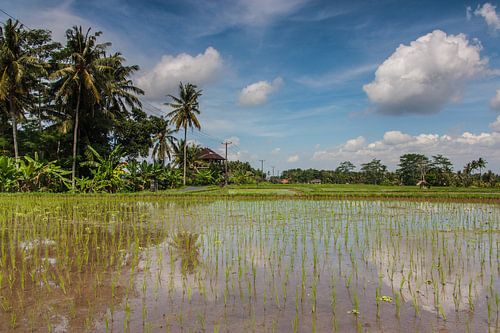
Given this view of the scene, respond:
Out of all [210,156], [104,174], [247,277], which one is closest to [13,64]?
[104,174]

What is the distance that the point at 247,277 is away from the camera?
16.1ft

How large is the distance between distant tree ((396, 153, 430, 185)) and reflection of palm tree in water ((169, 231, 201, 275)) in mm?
54599

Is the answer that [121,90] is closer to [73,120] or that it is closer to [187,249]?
[73,120]

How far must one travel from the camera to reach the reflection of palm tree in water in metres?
5.41

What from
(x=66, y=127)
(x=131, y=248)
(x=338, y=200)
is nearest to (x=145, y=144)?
(x=66, y=127)

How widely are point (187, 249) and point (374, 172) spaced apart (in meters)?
61.5

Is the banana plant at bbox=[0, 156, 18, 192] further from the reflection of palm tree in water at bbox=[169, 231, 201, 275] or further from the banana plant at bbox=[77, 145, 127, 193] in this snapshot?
the reflection of palm tree in water at bbox=[169, 231, 201, 275]

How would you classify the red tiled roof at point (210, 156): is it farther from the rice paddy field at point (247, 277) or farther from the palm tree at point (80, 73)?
the rice paddy field at point (247, 277)

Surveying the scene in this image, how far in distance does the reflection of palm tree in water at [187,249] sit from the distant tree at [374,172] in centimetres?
5603

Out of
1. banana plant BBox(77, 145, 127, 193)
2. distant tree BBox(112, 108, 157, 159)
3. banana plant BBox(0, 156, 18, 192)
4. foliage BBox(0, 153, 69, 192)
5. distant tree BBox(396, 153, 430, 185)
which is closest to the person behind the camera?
banana plant BBox(0, 156, 18, 192)

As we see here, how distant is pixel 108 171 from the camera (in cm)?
2059

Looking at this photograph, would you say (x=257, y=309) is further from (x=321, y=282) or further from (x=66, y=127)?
(x=66, y=127)

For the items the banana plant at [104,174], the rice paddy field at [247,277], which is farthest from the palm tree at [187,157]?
the rice paddy field at [247,277]

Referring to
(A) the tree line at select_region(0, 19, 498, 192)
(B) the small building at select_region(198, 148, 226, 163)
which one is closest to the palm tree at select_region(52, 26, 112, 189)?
(A) the tree line at select_region(0, 19, 498, 192)
